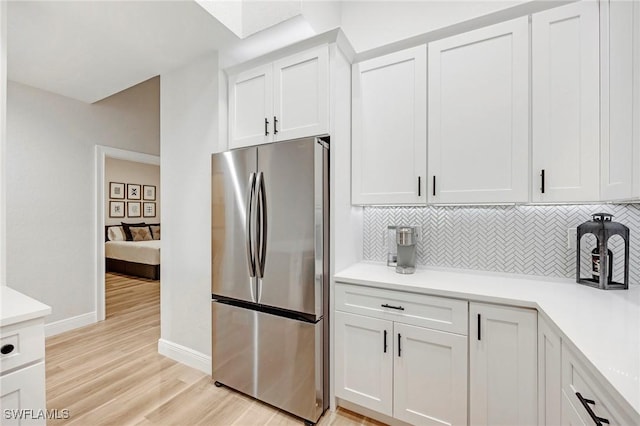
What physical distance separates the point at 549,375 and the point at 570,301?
0.36 meters

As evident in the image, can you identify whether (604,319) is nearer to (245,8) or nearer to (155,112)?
(245,8)

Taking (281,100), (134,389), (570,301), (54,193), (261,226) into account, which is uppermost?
(281,100)

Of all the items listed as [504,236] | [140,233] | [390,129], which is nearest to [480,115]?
[390,129]

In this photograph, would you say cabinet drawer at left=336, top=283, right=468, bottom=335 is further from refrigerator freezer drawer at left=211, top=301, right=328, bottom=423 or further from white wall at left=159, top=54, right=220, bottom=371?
white wall at left=159, top=54, right=220, bottom=371

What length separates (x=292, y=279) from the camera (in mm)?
1815

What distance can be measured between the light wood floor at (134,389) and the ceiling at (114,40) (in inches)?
101

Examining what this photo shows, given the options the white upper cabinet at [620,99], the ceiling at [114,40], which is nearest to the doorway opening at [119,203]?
the ceiling at [114,40]

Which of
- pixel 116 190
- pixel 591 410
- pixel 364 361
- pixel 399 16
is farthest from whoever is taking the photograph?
pixel 116 190

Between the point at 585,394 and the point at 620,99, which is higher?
the point at 620,99

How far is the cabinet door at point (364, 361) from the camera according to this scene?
1.72 metres

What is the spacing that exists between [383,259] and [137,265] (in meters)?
5.41

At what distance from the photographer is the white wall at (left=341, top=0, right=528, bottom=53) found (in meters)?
2.06

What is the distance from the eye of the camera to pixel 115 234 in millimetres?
6551

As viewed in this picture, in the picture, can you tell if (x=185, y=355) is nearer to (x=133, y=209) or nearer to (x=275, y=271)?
(x=275, y=271)
